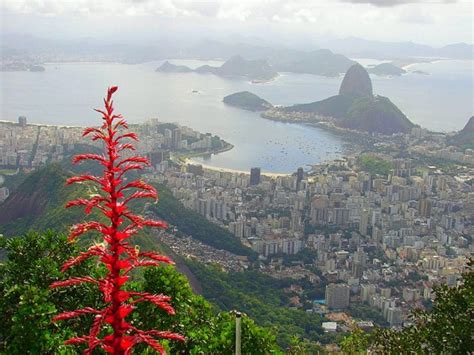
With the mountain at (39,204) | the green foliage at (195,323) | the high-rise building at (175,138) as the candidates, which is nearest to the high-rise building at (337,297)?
the mountain at (39,204)

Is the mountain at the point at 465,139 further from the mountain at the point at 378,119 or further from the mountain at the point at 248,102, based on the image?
the mountain at the point at 248,102

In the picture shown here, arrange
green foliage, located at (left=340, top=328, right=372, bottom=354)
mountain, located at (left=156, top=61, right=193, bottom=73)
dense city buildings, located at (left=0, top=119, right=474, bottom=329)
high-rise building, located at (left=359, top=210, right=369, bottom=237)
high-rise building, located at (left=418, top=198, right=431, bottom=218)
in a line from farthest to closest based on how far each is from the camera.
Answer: mountain, located at (left=156, top=61, right=193, bottom=73)
high-rise building, located at (left=418, top=198, right=431, bottom=218)
high-rise building, located at (left=359, top=210, right=369, bottom=237)
dense city buildings, located at (left=0, top=119, right=474, bottom=329)
green foliage, located at (left=340, top=328, right=372, bottom=354)

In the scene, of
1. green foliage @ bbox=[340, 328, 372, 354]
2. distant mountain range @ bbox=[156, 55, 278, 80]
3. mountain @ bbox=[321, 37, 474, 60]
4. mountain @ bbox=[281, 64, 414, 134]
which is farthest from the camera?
mountain @ bbox=[321, 37, 474, 60]

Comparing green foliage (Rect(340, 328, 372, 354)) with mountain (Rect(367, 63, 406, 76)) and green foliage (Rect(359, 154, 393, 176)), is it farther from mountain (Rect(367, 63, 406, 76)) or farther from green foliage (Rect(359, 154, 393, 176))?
mountain (Rect(367, 63, 406, 76))

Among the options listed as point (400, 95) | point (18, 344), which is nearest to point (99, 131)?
point (18, 344)

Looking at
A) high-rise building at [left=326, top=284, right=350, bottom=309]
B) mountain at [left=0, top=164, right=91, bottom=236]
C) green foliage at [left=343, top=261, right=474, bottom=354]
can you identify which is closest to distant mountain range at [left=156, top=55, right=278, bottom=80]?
mountain at [left=0, top=164, right=91, bottom=236]

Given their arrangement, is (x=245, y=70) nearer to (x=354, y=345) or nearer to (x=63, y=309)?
(x=354, y=345)
